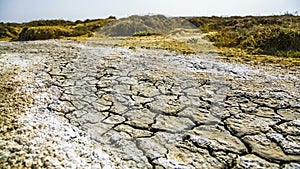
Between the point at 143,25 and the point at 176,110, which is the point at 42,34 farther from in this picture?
the point at 176,110

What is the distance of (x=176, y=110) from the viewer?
4.23m

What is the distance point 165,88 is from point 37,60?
396cm

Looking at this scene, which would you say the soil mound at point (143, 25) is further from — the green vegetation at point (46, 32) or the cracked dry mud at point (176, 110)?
the cracked dry mud at point (176, 110)

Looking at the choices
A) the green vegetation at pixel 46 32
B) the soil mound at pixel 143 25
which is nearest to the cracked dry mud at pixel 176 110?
the green vegetation at pixel 46 32

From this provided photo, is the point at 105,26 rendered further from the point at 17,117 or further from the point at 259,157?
the point at 259,157

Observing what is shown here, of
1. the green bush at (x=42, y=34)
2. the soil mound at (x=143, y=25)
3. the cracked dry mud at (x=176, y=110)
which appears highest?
the soil mound at (x=143, y=25)

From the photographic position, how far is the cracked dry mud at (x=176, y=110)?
308cm

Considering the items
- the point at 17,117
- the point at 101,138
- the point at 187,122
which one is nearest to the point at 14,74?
the point at 17,117

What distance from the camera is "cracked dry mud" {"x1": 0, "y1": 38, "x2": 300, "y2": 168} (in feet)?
10.1

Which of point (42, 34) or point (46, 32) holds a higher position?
point (46, 32)

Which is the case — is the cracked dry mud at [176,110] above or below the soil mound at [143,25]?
below

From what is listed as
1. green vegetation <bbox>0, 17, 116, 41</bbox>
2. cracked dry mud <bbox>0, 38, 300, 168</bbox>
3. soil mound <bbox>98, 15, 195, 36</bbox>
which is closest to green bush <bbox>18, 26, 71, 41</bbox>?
green vegetation <bbox>0, 17, 116, 41</bbox>

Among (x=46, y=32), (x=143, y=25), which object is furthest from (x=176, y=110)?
(x=143, y=25)

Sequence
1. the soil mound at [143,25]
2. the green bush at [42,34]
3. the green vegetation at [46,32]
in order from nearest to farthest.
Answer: the green bush at [42,34] < the green vegetation at [46,32] < the soil mound at [143,25]
